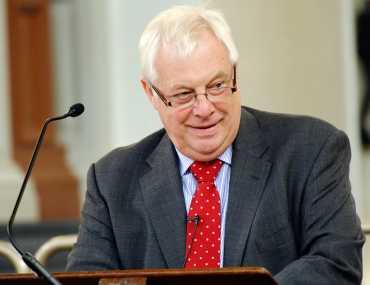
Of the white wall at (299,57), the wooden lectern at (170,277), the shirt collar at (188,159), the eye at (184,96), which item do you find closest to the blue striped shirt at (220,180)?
the shirt collar at (188,159)

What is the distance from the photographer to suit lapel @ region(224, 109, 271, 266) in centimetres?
483

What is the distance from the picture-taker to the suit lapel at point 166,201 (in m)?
4.90

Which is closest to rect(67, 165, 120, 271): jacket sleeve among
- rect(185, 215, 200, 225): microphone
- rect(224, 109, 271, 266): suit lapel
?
rect(185, 215, 200, 225): microphone

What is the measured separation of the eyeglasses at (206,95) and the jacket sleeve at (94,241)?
0.39m

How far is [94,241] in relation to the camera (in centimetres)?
498

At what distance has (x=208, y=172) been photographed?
16.3 feet

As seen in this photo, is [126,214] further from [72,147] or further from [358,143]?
[72,147]

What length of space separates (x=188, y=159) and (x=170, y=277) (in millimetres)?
943

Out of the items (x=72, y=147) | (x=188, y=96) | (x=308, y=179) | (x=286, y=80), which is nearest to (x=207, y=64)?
(x=188, y=96)

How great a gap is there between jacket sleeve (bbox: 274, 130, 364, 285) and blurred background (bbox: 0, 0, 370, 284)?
89 centimetres

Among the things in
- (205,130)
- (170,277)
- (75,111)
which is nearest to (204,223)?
(205,130)

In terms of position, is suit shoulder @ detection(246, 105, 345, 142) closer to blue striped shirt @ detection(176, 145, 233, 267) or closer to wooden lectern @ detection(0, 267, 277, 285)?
blue striped shirt @ detection(176, 145, 233, 267)

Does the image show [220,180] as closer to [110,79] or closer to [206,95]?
[206,95]

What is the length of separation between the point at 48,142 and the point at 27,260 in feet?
15.9
